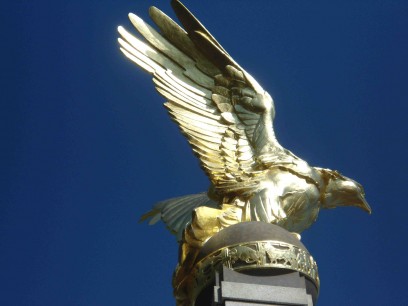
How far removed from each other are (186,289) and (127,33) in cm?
325

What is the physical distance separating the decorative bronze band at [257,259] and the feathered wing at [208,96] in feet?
4.72

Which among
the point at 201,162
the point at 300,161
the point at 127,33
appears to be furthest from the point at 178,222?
the point at 127,33

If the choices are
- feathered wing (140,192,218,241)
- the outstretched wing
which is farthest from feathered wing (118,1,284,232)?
feathered wing (140,192,218,241)

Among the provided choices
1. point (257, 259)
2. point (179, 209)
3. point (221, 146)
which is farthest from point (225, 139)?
point (257, 259)

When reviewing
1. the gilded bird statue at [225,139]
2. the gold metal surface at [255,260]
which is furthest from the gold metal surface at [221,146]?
the gold metal surface at [255,260]

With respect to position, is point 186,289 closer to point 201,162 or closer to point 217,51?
point 201,162

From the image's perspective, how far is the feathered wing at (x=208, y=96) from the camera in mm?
9938

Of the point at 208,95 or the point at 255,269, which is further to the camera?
the point at 208,95

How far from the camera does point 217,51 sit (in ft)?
35.0

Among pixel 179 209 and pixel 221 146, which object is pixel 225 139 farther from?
pixel 179 209

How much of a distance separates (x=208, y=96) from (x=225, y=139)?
0.63m

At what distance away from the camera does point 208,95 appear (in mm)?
10586

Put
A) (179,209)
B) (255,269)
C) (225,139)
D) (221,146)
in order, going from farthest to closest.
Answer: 1. (179,209)
2. (225,139)
3. (221,146)
4. (255,269)

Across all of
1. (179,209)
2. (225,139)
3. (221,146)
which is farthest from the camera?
(179,209)
